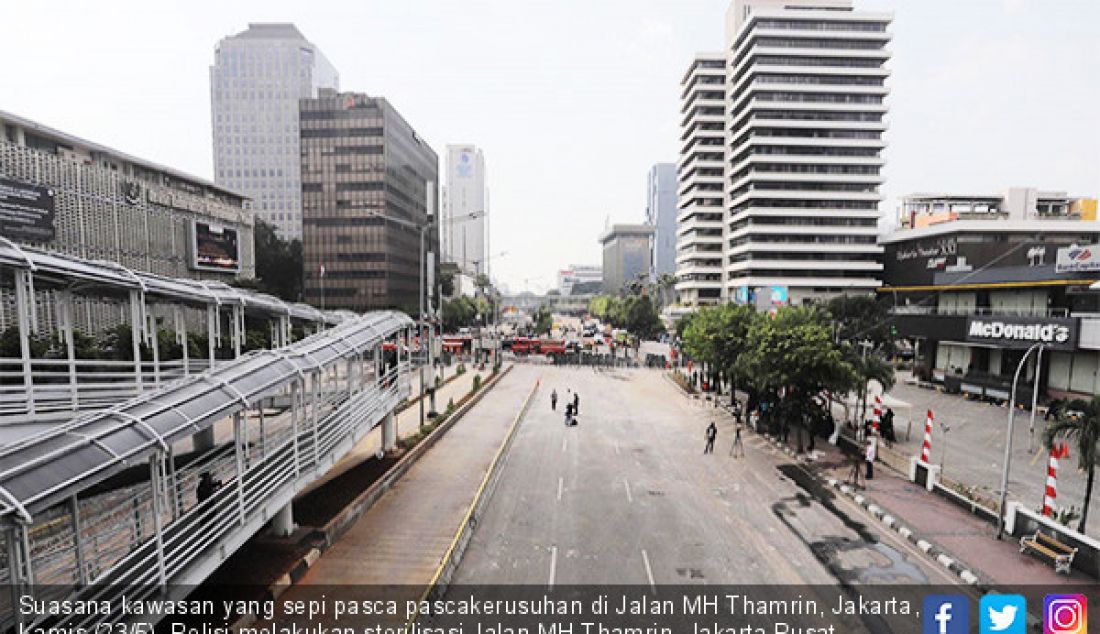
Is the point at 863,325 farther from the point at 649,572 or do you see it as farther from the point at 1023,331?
the point at 649,572

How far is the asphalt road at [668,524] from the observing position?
13.1 m

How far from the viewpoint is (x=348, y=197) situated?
271 ft

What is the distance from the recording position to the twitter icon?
11.5m

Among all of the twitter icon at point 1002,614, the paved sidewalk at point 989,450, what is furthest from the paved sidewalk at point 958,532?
the paved sidewalk at point 989,450

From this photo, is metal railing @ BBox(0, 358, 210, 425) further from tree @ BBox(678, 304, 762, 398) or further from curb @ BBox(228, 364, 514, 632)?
tree @ BBox(678, 304, 762, 398)

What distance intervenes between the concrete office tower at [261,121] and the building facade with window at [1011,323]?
150 meters

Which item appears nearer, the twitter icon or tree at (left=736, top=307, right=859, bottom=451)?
the twitter icon

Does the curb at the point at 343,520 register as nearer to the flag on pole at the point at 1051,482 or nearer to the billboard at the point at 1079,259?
the flag on pole at the point at 1051,482

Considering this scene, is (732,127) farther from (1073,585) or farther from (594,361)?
(1073,585)

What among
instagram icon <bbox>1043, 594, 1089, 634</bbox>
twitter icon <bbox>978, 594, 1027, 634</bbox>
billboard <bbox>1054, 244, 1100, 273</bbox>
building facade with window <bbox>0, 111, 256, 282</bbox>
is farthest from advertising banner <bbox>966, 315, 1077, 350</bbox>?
building facade with window <bbox>0, 111, 256, 282</bbox>

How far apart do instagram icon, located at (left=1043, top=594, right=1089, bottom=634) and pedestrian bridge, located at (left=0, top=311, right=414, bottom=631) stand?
708 inches

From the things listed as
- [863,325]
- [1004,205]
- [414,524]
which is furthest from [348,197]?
[1004,205]

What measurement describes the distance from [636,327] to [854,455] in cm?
6944

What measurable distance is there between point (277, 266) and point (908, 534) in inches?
3543
